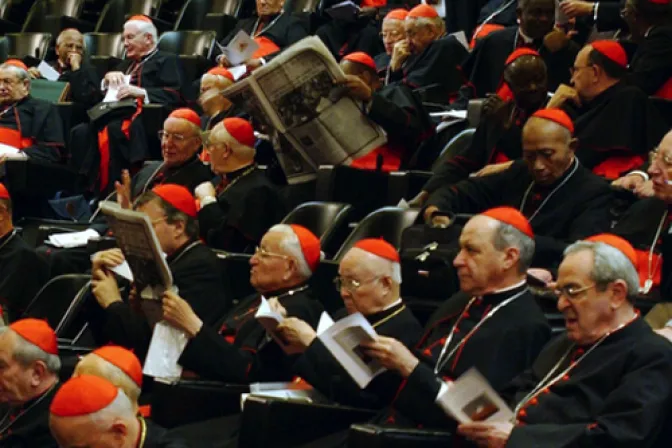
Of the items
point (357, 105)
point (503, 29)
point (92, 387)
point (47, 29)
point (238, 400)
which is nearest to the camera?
point (92, 387)

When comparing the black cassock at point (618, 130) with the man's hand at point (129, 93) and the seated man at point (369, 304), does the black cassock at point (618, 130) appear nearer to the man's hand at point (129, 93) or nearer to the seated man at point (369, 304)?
the seated man at point (369, 304)

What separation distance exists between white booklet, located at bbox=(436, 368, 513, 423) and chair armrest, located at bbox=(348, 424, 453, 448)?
23 cm

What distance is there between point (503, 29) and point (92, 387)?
429 centimetres

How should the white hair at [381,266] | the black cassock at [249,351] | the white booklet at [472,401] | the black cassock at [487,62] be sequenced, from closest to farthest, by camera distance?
the white booklet at [472,401] → the white hair at [381,266] → the black cassock at [249,351] → the black cassock at [487,62]

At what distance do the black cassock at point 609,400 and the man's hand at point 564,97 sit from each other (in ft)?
7.78

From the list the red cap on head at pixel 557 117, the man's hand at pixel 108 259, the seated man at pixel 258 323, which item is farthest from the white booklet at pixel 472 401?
the man's hand at pixel 108 259

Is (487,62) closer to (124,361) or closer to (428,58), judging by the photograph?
(428,58)

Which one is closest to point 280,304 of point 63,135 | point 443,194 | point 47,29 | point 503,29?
point 443,194

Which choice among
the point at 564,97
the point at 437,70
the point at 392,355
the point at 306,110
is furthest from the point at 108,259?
the point at 437,70

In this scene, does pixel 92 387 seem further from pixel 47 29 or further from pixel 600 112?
pixel 47 29

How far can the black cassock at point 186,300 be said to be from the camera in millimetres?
5492

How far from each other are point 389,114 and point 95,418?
9.76ft

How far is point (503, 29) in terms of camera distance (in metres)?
7.68

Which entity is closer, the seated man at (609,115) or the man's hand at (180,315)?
the man's hand at (180,315)
